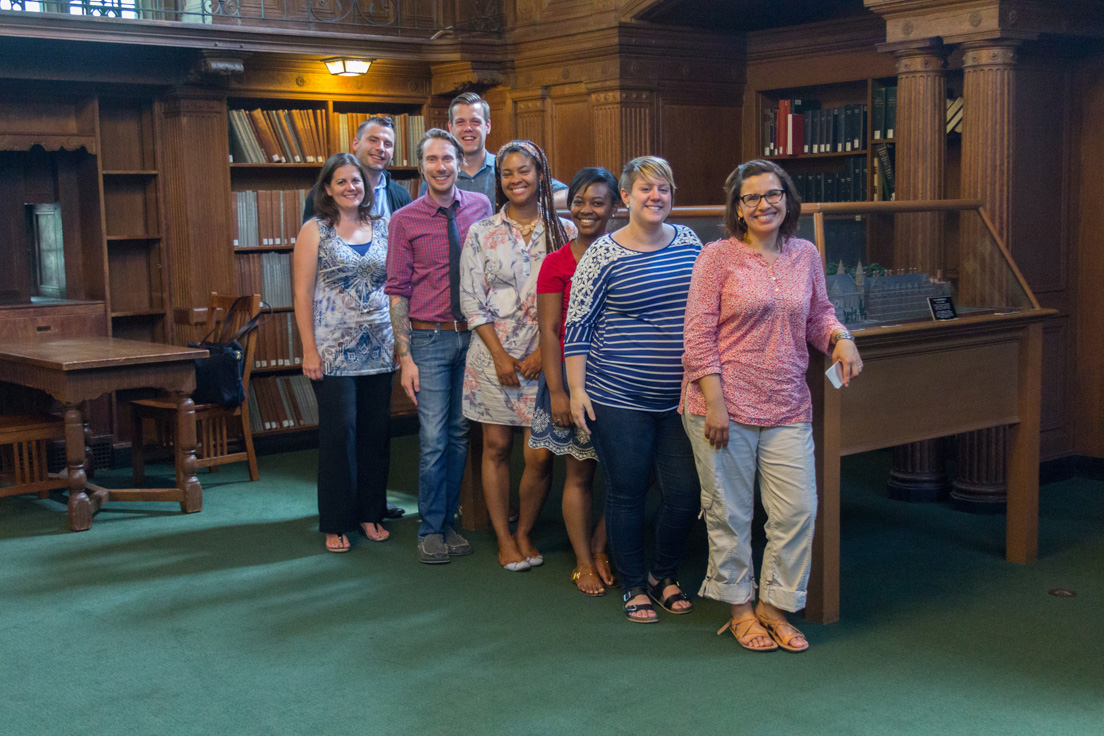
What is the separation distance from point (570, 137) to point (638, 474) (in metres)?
3.90

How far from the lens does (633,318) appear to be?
371cm

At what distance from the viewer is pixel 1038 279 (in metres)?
5.66

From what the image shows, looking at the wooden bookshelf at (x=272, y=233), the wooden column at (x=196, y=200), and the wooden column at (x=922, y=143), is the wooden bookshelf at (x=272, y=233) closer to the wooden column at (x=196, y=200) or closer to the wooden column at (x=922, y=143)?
the wooden column at (x=196, y=200)

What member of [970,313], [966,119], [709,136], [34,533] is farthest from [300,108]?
[970,313]

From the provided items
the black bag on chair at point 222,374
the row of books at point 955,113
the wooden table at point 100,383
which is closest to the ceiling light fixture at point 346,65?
the black bag on chair at point 222,374

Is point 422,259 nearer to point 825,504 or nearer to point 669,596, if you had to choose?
point 669,596

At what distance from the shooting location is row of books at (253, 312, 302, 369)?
739cm

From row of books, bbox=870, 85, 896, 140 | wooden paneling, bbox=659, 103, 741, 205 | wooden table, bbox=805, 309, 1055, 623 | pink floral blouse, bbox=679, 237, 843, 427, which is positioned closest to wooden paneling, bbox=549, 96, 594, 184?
wooden paneling, bbox=659, 103, 741, 205

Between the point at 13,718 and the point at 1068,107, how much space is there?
5.25 metres

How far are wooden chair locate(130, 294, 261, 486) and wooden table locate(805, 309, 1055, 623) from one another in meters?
3.54

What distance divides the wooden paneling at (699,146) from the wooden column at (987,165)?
220 cm

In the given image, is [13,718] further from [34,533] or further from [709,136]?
[709,136]

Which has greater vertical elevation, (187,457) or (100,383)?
(100,383)

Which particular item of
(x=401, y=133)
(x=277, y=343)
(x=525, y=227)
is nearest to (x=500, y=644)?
(x=525, y=227)
